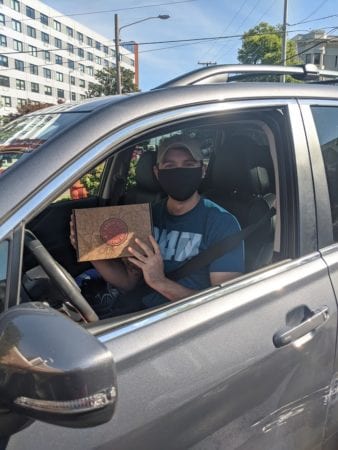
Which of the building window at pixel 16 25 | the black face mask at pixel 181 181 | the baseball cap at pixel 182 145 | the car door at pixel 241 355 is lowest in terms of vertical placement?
the car door at pixel 241 355

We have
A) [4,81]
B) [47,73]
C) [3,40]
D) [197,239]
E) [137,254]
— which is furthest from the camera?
[47,73]

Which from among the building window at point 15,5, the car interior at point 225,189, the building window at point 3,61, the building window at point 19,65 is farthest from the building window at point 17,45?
the car interior at point 225,189

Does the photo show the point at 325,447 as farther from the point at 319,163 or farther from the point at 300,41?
the point at 300,41

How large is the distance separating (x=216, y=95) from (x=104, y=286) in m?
1.02

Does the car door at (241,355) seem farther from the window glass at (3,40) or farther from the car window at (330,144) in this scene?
the window glass at (3,40)

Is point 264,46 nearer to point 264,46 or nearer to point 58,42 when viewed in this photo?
point 264,46

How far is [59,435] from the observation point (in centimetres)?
105

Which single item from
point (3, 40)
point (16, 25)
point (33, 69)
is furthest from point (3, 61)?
point (33, 69)

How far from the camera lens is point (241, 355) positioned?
1383 millimetres

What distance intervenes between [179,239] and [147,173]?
76cm

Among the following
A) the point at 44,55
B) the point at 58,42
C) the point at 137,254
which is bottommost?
the point at 137,254

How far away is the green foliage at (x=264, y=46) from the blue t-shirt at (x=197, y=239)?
4166cm

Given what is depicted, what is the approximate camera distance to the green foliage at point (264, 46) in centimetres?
4148

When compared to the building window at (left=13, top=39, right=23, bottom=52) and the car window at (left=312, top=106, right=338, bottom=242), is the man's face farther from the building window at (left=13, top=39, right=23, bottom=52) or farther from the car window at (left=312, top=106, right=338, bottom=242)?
the building window at (left=13, top=39, right=23, bottom=52)
